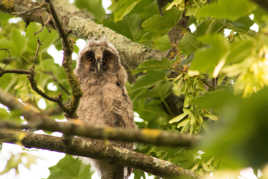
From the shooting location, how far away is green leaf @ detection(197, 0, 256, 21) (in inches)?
45.7

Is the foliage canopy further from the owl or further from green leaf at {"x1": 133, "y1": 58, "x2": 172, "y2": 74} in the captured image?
the owl

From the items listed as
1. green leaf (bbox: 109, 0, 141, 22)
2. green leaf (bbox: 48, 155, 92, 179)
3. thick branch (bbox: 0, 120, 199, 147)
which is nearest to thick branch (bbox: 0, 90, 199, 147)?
thick branch (bbox: 0, 120, 199, 147)

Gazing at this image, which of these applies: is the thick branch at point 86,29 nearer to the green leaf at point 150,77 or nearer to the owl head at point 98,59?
the owl head at point 98,59

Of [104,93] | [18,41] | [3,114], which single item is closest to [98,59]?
[104,93]

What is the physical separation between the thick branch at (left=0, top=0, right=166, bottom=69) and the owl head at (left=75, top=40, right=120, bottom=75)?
0.78 ft

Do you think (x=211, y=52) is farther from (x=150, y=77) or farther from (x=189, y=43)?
(x=150, y=77)

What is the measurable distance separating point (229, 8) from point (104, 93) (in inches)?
125

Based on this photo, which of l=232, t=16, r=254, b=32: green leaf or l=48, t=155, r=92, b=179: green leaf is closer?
l=232, t=16, r=254, b=32: green leaf

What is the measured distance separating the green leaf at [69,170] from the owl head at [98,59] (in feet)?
5.67

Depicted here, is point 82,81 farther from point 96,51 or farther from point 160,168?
point 160,168

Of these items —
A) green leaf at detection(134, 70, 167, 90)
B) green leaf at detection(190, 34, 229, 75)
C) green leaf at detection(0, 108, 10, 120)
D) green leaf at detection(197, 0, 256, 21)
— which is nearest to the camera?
green leaf at detection(190, 34, 229, 75)

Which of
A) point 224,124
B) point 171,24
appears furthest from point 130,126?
point 224,124

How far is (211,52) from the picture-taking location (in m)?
1.08

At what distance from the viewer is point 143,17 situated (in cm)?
353
